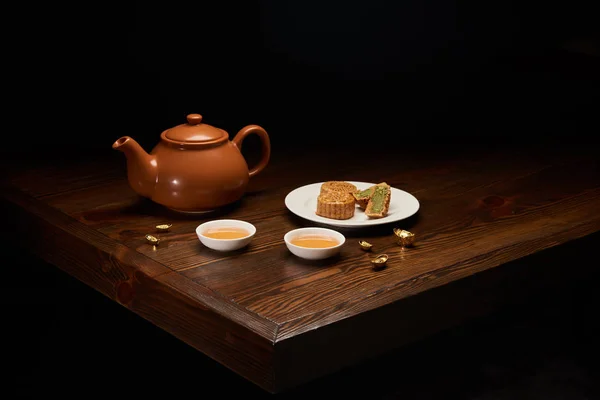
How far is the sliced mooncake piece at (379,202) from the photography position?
1666 millimetres

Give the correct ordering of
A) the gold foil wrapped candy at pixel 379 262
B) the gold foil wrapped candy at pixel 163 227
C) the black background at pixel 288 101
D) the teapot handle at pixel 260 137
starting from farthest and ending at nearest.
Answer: the black background at pixel 288 101
the teapot handle at pixel 260 137
the gold foil wrapped candy at pixel 163 227
the gold foil wrapped candy at pixel 379 262

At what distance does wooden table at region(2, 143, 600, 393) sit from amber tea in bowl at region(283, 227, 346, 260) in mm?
20

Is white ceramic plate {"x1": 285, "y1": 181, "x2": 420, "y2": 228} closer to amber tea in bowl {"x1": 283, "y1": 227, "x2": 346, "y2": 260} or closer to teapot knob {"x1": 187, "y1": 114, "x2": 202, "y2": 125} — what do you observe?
amber tea in bowl {"x1": 283, "y1": 227, "x2": 346, "y2": 260}

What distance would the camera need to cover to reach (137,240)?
1587mm

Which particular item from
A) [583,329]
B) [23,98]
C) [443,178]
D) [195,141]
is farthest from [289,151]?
[583,329]

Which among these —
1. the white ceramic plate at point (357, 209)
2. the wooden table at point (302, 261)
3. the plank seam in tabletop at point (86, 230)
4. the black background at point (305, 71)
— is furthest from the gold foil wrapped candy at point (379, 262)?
the black background at point (305, 71)

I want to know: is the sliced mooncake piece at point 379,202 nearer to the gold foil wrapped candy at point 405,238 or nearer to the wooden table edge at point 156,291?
the gold foil wrapped candy at point 405,238

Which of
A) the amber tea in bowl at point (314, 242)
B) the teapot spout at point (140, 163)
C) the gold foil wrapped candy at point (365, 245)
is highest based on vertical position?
the teapot spout at point (140, 163)

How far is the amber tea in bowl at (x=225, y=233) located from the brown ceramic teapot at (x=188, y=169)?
10 cm

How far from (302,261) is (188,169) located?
0.31 metres

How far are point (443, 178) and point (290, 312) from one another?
81 cm

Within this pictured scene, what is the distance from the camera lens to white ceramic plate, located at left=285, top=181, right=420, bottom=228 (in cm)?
163

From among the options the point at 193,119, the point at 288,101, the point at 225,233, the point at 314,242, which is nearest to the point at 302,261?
the point at 314,242

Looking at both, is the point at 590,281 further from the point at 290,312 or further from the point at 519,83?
the point at 290,312
